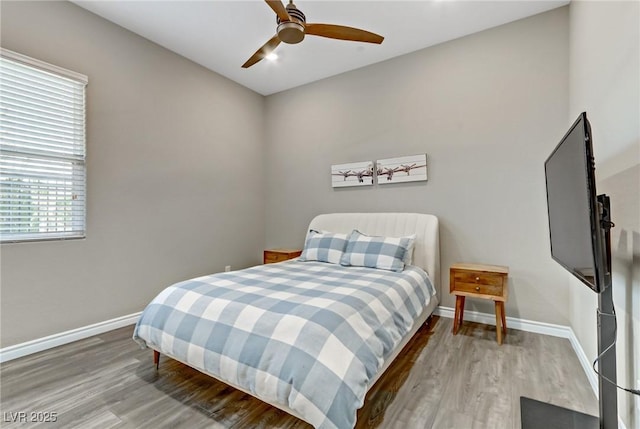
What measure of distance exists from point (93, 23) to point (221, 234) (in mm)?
2632

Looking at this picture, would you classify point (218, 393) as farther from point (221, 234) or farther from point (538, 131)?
point (538, 131)

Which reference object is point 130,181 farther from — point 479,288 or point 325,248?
point 479,288

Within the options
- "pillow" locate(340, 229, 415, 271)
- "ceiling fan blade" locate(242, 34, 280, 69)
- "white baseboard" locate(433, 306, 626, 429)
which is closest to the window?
"ceiling fan blade" locate(242, 34, 280, 69)

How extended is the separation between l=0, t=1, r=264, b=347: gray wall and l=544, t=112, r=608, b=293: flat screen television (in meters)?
3.63

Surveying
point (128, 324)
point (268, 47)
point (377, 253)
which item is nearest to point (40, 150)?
point (128, 324)

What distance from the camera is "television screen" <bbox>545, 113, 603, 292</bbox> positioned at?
3.51 ft

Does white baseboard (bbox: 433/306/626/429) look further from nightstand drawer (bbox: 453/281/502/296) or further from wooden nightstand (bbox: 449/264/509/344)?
nightstand drawer (bbox: 453/281/502/296)

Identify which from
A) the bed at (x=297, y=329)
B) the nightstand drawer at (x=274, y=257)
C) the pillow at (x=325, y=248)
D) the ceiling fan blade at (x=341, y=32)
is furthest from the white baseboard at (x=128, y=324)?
the ceiling fan blade at (x=341, y=32)

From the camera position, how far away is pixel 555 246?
1.73 m

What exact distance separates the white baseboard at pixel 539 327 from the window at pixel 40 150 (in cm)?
392

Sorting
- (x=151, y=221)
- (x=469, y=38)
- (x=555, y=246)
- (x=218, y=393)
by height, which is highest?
(x=469, y=38)

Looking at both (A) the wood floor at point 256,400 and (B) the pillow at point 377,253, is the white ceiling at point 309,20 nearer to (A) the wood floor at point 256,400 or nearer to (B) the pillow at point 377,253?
(B) the pillow at point 377,253

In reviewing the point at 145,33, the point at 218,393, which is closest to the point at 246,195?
the point at 145,33

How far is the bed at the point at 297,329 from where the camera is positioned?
141 cm
